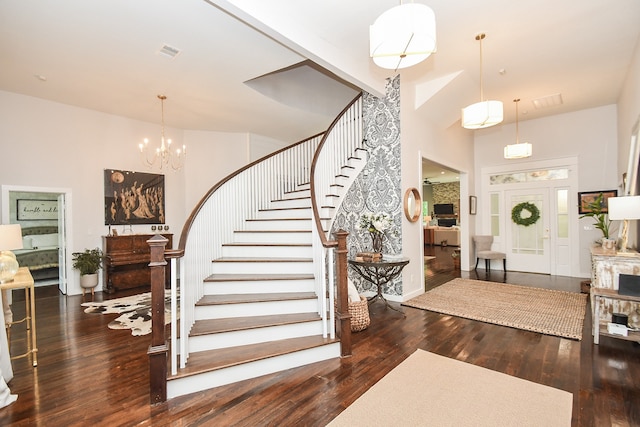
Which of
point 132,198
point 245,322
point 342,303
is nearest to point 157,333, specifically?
point 245,322

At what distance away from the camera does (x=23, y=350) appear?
3.08 metres

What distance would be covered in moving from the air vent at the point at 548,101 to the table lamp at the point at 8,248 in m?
8.34

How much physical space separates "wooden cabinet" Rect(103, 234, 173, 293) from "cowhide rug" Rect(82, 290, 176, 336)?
1.84 ft

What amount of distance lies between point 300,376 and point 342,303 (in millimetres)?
766

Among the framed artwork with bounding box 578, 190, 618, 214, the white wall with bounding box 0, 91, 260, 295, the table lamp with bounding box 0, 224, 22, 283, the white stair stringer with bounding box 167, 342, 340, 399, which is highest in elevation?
the white wall with bounding box 0, 91, 260, 295

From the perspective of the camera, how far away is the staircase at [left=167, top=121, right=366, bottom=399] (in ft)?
8.25

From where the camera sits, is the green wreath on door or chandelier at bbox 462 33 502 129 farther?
the green wreath on door

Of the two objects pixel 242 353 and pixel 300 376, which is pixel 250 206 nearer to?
pixel 242 353

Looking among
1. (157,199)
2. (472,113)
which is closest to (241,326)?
(472,113)

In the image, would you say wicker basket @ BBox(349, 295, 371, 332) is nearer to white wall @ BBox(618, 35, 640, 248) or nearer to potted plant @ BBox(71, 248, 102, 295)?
white wall @ BBox(618, 35, 640, 248)

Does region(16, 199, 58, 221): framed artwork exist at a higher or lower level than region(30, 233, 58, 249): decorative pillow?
higher

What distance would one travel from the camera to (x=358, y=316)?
3496 mm

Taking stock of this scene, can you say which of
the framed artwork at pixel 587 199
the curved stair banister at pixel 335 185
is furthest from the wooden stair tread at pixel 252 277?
the framed artwork at pixel 587 199

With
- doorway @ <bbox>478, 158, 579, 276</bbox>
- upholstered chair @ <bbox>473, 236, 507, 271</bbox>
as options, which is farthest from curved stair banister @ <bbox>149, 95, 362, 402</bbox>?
doorway @ <bbox>478, 158, 579, 276</bbox>
